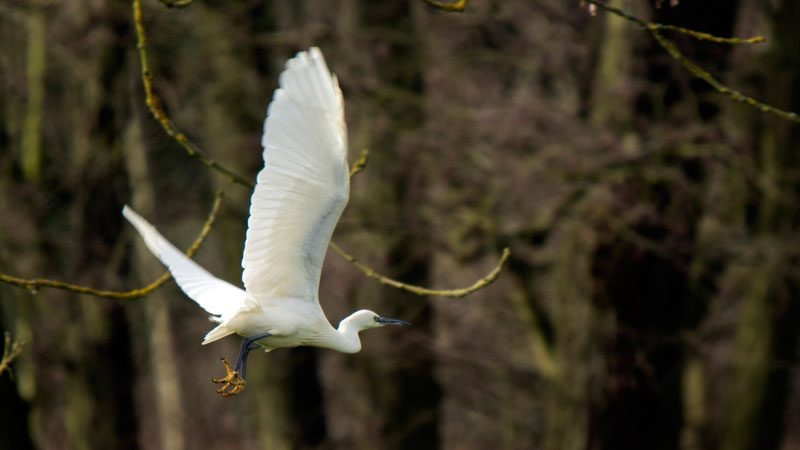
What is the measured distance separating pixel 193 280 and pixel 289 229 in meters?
0.53

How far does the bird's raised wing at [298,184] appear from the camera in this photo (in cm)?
336

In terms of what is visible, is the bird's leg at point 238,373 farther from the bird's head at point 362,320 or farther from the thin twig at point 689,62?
the thin twig at point 689,62

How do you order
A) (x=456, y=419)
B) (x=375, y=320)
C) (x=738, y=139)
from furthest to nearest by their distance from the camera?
(x=456, y=419), (x=738, y=139), (x=375, y=320)

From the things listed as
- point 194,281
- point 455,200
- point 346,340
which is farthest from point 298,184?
point 455,200

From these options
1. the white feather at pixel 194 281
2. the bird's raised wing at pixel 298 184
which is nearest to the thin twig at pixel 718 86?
the bird's raised wing at pixel 298 184

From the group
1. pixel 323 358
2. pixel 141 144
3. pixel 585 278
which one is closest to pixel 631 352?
pixel 585 278

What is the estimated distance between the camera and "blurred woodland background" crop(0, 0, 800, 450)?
312 inches

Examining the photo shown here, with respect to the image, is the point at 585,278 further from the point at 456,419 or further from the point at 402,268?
the point at 456,419

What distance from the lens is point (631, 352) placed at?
8.26 m

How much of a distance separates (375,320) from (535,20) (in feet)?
17.2

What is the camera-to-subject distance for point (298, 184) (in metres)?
3.66

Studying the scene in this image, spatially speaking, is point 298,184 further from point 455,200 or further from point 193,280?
point 455,200

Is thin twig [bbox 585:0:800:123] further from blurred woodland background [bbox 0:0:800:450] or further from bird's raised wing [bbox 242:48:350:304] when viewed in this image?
blurred woodland background [bbox 0:0:800:450]

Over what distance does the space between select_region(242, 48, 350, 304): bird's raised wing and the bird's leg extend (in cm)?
18
